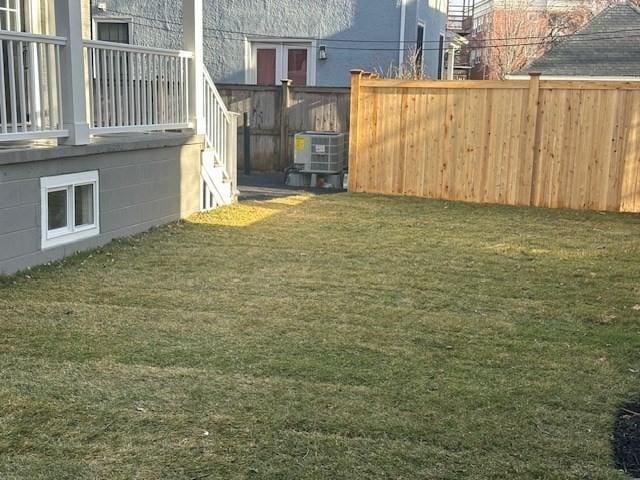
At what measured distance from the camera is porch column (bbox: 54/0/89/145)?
6.32 m

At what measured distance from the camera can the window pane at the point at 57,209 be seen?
6.26 m

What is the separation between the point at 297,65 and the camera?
51.8 feet

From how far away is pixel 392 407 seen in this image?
3.46 metres

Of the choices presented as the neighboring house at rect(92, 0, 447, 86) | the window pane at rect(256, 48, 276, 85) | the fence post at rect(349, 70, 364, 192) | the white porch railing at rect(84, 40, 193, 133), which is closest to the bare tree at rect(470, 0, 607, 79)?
the neighboring house at rect(92, 0, 447, 86)

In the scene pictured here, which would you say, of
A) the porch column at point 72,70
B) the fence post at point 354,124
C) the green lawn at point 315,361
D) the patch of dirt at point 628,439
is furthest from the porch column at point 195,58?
the patch of dirt at point 628,439

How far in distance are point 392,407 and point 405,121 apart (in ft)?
25.7

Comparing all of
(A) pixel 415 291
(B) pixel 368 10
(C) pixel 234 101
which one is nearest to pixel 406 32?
(B) pixel 368 10

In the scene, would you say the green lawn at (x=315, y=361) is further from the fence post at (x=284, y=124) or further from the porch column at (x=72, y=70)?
the fence post at (x=284, y=124)

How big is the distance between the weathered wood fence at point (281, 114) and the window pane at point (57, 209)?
299 inches

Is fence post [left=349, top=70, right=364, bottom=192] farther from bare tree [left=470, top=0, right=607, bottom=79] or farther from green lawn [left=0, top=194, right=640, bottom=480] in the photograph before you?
bare tree [left=470, top=0, right=607, bottom=79]

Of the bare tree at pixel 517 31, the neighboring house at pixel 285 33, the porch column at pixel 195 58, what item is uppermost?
the bare tree at pixel 517 31

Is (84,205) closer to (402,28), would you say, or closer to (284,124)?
(284,124)

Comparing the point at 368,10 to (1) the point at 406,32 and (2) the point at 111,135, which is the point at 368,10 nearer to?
(1) the point at 406,32

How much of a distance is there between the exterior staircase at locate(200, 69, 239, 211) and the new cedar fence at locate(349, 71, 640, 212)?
2279mm
